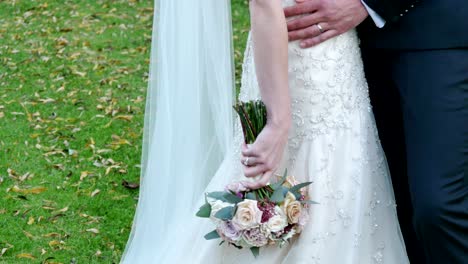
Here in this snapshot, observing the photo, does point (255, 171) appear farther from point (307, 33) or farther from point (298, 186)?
point (307, 33)

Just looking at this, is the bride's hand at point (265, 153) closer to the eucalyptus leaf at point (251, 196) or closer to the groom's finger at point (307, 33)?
the eucalyptus leaf at point (251, 196)

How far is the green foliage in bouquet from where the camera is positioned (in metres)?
3.41

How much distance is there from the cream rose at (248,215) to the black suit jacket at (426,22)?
83 cm

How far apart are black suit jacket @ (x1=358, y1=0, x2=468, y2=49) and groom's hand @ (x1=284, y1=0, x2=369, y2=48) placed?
0.24 feet

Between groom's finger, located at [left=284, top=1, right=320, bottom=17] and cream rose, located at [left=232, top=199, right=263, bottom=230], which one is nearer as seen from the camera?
cream rose, located at [left=232, top=199, right=263, bottom=230]

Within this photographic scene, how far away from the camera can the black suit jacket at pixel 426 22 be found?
3381mm

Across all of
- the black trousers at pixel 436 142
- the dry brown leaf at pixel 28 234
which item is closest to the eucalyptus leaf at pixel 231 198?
the black trousers at pixel 436 142

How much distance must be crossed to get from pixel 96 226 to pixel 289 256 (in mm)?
1914

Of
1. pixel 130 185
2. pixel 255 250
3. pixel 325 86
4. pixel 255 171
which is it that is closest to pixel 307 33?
pixel 325 86

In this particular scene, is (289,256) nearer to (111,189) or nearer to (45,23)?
(111,189)

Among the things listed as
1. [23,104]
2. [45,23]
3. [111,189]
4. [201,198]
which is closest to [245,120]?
[201,198]

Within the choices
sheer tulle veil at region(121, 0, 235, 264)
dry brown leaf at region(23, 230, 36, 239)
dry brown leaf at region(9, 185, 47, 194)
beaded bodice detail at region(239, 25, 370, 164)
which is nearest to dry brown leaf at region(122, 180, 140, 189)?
dry brown leaf at region(9, 185, 47, 194)

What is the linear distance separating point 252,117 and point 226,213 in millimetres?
376

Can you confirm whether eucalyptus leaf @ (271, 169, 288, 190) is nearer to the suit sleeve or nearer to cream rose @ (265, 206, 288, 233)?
cream rose @ (265, 206, 288, 233)
